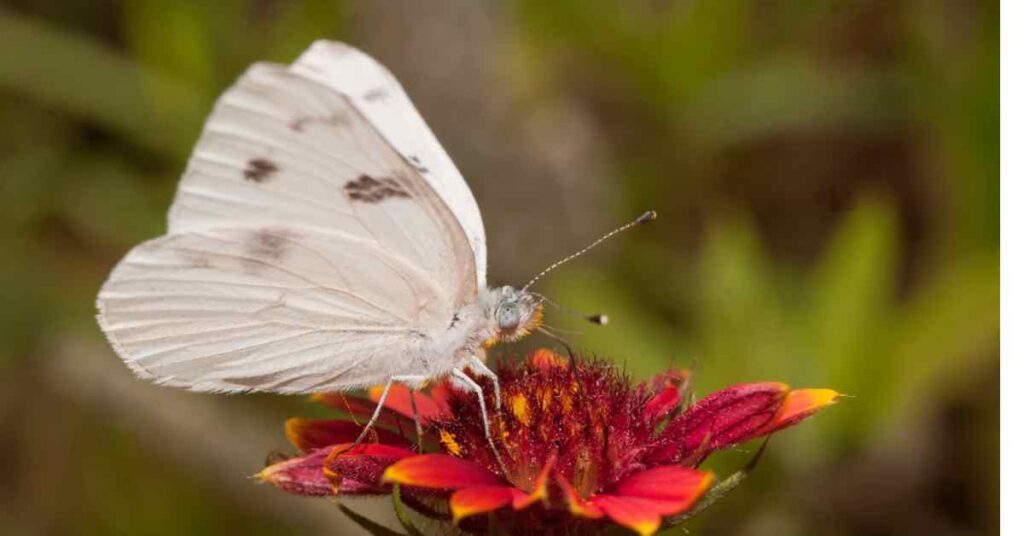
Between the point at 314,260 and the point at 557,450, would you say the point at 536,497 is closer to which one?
the point at 557,450

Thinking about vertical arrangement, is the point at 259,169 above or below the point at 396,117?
below

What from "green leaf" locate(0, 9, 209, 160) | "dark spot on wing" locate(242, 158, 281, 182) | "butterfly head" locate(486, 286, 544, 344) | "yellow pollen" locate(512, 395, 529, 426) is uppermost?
"green leaf" locate(0, 9, 209, 160)

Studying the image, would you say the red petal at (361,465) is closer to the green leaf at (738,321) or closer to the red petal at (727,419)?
the red petal at (727,419)

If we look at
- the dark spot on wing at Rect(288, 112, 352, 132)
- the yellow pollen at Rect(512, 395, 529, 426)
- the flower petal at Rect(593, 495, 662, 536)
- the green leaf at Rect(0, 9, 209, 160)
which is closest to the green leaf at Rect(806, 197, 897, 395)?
the yellow pollen at Rect(512, 395, 529, 426)

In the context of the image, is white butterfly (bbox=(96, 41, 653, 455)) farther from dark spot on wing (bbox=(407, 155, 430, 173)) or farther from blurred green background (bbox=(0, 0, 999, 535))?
blurred green background (bbox=(0, 0, 999, 535))

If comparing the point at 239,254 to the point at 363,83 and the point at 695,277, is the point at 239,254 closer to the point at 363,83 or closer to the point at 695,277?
the point at 363,83

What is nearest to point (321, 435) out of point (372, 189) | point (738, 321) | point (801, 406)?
point (372, 189)
